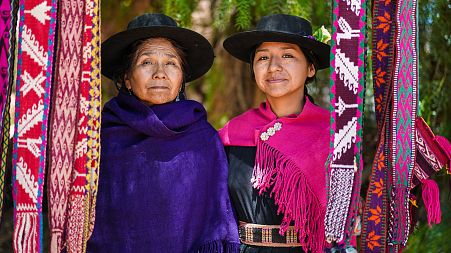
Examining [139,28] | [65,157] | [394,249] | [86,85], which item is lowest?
[394,249]

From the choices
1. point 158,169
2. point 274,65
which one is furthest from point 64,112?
point 274,65

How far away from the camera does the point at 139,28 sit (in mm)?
3777

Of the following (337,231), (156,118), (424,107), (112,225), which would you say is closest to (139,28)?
(156,118)

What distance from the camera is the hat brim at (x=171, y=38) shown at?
12.5 ft

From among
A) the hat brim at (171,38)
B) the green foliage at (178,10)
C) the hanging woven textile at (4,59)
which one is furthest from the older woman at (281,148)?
the hanging woven textile at (4,59)

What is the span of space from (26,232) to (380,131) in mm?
1457

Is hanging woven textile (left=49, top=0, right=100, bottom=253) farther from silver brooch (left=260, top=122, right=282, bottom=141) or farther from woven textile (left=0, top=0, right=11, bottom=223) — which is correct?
silver brooch (left=260, top=122, right=282, bottom=141)

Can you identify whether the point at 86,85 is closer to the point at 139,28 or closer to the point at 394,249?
the point at 139,28

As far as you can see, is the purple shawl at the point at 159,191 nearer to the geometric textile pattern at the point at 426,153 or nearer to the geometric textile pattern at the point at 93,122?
the geometric textile pattern at the point at 93,122

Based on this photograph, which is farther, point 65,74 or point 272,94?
point 272,94

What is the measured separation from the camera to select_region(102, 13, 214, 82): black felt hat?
Result: 380cm

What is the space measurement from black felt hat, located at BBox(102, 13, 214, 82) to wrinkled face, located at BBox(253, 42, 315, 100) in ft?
1.16

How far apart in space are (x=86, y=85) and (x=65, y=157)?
0.30m

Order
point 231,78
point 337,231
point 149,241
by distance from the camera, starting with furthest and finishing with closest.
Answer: point 231,78 < point 149,241 < point 337,231
